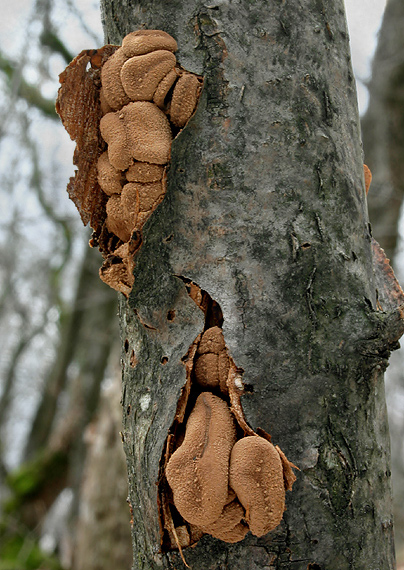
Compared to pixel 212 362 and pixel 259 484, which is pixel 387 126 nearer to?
pixel 212 362

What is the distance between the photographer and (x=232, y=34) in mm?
1043

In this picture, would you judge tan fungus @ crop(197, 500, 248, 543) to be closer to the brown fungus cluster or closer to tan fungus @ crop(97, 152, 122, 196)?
the brown fungus cluster

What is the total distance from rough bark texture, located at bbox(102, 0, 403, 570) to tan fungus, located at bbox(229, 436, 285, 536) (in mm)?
101

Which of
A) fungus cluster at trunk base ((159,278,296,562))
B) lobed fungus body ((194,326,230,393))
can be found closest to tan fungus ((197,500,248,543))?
fungus cluster at trunk base ((159,278,296,562))

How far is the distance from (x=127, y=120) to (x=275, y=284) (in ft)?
1.50

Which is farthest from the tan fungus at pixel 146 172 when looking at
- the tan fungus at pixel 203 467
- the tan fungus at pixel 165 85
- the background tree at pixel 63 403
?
the background tree at pixel 63 403

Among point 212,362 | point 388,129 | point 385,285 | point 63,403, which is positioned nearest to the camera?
point 212,362

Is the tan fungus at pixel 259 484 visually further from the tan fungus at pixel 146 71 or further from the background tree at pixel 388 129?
the background tree at pixel 388 129

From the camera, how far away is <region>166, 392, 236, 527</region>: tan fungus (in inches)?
33.3

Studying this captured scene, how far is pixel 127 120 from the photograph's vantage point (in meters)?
1.04

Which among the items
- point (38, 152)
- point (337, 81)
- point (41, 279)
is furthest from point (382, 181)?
point (41, 279)

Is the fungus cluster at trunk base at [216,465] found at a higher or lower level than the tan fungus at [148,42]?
lower

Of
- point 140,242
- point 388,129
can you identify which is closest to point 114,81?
point 140,242

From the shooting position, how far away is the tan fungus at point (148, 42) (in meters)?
1.04
